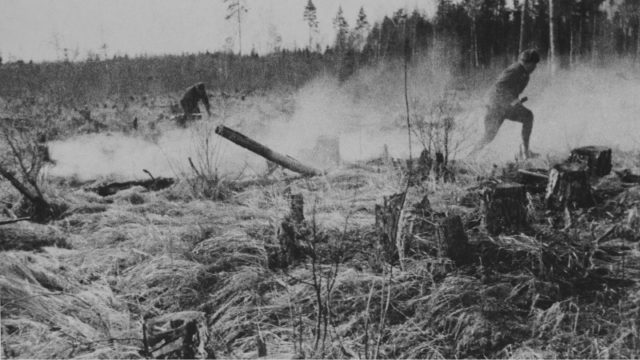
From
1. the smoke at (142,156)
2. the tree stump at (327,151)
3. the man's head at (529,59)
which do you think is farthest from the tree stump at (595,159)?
the smoke at (142,156)

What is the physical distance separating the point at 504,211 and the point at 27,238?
139 inches

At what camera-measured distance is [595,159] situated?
4227mm

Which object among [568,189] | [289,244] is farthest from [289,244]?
[568,189]

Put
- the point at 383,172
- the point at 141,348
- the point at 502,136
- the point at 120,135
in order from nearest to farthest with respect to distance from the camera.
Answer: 1. the point at 141,348
2. the point at 383,172
3. the point at 502,136
4. the point at 120,135

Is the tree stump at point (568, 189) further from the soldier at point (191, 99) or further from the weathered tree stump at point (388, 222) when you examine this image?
the soldier at point (191, 99)

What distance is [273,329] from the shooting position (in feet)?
7.63

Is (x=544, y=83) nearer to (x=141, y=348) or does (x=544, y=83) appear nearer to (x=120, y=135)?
(x=120, y=135)

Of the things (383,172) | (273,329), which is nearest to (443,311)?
(273,329)

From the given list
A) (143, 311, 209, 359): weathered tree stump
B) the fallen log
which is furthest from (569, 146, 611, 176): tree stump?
(143, 311, 209, 359): weathered tree stump

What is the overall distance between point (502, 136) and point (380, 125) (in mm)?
3294

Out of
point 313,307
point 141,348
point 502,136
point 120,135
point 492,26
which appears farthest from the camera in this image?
point 492,26

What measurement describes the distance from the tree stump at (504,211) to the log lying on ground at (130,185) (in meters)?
3.93

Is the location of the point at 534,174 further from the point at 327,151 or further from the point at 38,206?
the point at 38,206

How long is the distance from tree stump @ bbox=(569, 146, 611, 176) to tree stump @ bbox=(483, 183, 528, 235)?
1563mm
